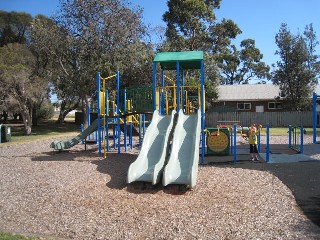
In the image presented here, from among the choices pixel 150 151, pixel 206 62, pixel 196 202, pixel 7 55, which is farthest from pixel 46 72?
pixel 196 202

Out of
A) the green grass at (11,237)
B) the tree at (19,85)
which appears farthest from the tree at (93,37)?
the green grass at (11,237)

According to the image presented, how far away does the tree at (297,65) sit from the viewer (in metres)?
35.7

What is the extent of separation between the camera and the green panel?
14.0m

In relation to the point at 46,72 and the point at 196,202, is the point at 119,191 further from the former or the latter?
the point at 46,72

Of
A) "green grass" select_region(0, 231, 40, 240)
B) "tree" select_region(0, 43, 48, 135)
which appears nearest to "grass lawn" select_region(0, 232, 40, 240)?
"green grass" select_region(0, 231, 40, 240)

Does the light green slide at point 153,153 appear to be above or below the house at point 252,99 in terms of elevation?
below

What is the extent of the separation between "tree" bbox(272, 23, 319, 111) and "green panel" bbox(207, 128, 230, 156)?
24851mm

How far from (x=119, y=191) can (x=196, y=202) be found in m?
2.09

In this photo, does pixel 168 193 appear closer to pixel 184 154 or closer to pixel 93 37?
pixel 184 154

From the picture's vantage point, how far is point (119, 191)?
8.90 meters

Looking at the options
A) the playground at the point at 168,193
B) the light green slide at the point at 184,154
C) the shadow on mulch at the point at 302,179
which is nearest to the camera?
the playground at the point at 168,193

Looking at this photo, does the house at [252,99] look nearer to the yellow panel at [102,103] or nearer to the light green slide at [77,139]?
the light green slide at [77,139]

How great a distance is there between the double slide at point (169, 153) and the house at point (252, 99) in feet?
105

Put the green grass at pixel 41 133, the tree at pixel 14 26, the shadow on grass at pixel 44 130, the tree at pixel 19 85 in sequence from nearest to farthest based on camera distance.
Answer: the green grass at pixel 41 133, the tree at pixel 19 85, the shadow on grass at pixel 44 130, the tree at pixel 14 26
